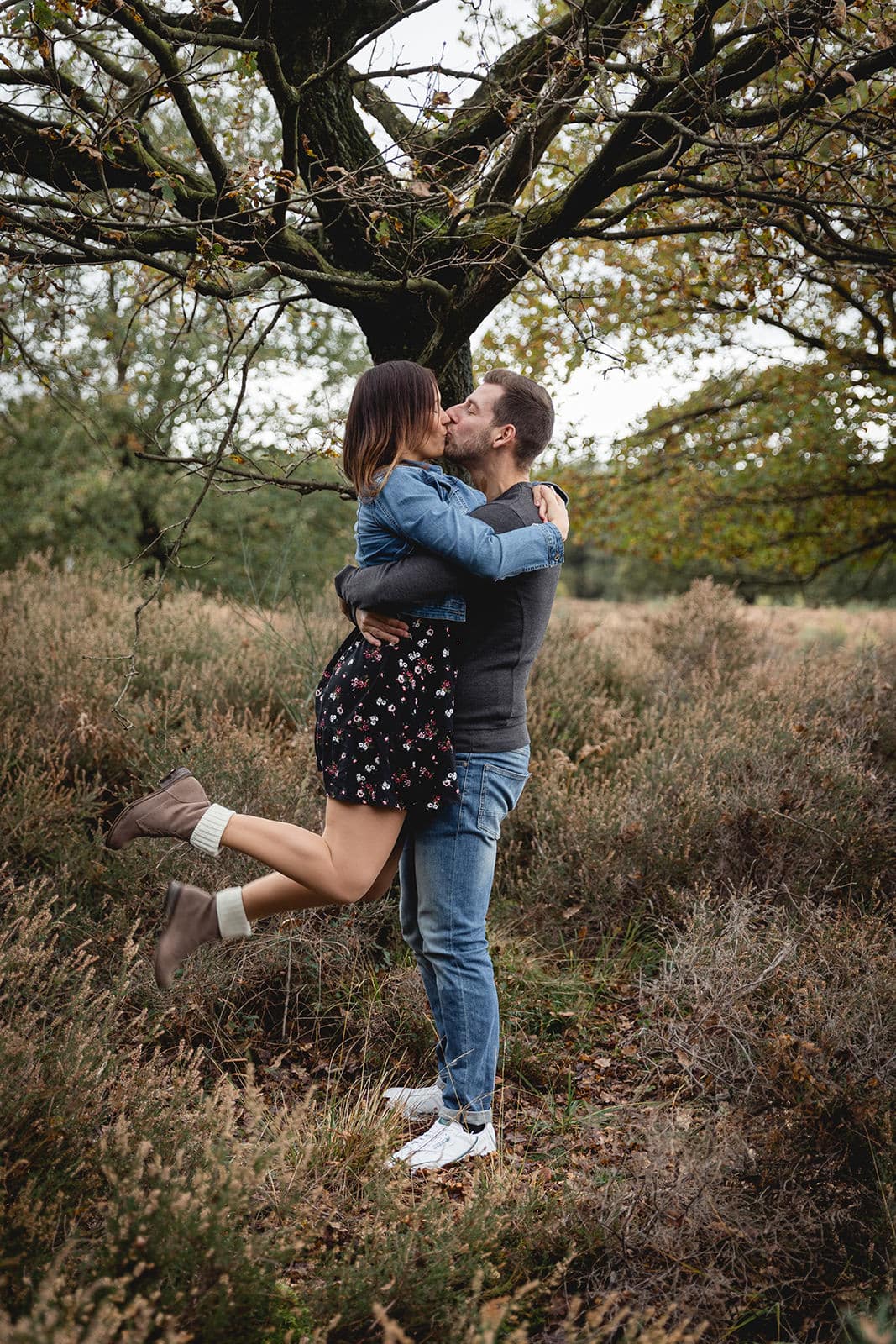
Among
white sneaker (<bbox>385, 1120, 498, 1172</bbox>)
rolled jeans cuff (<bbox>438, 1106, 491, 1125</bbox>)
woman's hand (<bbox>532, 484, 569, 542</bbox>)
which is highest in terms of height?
woman's hand (<bbox>532, 484, 569, 542</bbox>)

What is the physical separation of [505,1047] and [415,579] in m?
1.90

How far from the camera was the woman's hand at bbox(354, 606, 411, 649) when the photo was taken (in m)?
2.62

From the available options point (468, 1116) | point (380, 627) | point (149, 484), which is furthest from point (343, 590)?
point (149, 484)

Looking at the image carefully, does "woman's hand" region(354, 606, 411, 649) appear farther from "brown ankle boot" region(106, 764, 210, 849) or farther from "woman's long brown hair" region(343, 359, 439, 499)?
"brown ankle boot" region(106, 764, 210, 849)

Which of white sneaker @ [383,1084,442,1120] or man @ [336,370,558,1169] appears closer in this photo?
man @ [336,370,558,1169]

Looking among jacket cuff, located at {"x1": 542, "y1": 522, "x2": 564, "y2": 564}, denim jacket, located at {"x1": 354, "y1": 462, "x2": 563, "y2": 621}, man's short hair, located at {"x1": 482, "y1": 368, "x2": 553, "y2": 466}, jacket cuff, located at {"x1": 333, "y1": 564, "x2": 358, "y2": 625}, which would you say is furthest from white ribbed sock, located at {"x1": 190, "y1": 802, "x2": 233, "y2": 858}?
man's short hair, located at {"x1": 482, "y1": 368, "x2": 553, "y2": 466}

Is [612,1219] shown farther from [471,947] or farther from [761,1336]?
[471,947]

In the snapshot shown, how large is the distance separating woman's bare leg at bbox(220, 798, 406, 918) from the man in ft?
0.59

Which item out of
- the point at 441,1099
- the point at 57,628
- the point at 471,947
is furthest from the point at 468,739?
the point at 57,628

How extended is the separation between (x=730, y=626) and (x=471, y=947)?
19.9ft

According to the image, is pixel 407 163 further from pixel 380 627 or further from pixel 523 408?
pixel 380 627

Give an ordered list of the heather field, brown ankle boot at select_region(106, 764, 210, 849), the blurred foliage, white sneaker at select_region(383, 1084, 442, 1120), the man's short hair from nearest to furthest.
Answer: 1. the heather field
2. brown ankle boot at select_region(106, 764, 210, 849)
3. the man's short hair
4. white sneaker at select_region(383, 1084, 442, 1120)
5. the blurred foliage

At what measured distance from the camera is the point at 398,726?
8.54 ft

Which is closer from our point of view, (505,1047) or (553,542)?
(553,542)
